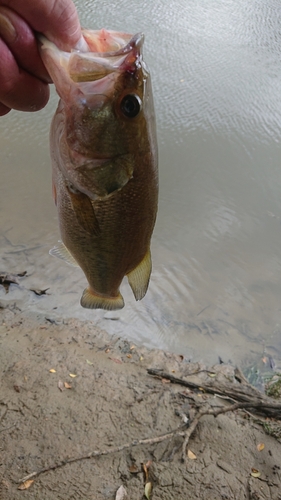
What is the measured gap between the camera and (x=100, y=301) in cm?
178

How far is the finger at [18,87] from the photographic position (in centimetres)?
114

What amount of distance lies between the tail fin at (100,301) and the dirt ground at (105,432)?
1.29 meters

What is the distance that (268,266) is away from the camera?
4.95 metres

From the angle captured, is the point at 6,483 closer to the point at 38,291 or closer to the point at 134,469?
the point at 134,469

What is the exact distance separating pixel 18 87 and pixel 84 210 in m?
0.42

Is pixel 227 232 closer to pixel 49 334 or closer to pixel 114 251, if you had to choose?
pixel 49 334

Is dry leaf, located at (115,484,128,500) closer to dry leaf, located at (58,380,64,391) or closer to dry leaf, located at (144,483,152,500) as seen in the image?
dry leaf, located at (144,483,152,500)

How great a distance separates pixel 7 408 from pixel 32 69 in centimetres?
229

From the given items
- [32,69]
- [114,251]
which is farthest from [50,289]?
[32,69]

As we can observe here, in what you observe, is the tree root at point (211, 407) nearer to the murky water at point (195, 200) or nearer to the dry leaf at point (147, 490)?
the dry leaf at point (147, 490)

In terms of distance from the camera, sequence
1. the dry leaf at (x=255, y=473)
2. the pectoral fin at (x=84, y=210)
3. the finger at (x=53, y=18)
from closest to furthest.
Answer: the finger at (x=53, y=18) → the pectoral fin at (x=84, y=210) → the dry leaf at (x=255, y=473)

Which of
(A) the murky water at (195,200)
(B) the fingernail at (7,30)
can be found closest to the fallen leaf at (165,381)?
(A) the murky water at (195,200)

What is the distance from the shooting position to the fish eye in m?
1.12

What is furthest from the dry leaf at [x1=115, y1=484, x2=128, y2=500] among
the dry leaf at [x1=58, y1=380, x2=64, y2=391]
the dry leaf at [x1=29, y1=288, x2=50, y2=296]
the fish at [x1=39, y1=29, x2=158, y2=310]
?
the dry leaf at [x1=29, y1=288, x2=50, y2=296]
